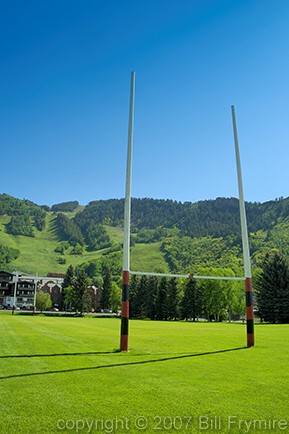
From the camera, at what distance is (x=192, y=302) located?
71188mm

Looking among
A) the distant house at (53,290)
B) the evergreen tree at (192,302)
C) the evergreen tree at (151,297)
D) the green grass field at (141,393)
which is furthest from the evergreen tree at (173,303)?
the distant house at (53,290)


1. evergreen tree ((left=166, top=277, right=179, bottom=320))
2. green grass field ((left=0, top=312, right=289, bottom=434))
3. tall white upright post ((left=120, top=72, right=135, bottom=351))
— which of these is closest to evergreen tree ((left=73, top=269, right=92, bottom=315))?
evergreen tree ((left=166, top=277, right=179, bottom=320))

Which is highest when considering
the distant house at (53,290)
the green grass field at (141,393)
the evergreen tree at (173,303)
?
the distant house at (53,290)

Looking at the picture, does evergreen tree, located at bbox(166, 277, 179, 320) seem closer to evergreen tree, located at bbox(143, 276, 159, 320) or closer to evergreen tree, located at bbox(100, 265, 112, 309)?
evergreen tree, located at bbox(143, 276, 159, 320)

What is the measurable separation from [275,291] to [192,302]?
22.7 m

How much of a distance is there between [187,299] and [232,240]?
438ft

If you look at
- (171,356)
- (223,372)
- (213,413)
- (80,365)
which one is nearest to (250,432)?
(213,413)

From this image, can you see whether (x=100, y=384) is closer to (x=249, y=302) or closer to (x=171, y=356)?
(x=171, y=356)

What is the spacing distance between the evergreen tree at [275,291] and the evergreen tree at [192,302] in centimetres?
1859

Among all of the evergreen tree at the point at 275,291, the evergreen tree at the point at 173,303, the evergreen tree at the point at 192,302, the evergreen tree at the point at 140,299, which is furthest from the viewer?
the evergreen tree at the point at 140,299

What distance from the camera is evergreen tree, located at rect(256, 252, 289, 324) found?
50219 millimetres

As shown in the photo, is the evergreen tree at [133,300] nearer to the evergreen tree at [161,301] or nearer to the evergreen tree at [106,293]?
the evergreen tree at [161,301]

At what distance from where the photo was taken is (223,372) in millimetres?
8227

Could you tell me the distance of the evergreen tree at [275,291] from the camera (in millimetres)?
50219
